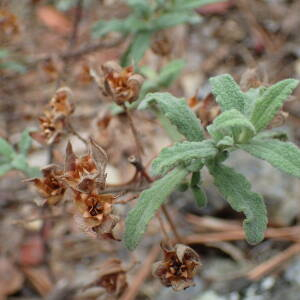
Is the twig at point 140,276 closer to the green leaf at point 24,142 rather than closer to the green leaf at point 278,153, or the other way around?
the green leaf at point 24,142

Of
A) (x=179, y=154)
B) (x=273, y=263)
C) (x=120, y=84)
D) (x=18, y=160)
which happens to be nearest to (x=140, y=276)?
(x=273, y=263)

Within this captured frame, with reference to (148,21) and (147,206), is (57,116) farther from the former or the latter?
(148,21)

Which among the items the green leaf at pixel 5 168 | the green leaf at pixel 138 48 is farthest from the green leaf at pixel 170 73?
the green leaf at pixel 5 168

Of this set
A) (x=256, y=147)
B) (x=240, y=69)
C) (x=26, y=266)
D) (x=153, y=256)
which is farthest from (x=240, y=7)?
(x=256, y=147)

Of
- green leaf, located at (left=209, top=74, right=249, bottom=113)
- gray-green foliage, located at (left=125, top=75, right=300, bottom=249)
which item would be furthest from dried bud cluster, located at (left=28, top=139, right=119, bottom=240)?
green leaf, located at (left=209, top=74, right=249, bottom=113)

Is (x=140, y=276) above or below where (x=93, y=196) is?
below

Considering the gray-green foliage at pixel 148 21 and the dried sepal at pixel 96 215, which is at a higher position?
the gray-green foliage at pixel 148 21

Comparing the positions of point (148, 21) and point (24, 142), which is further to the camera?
point (148, 21)
